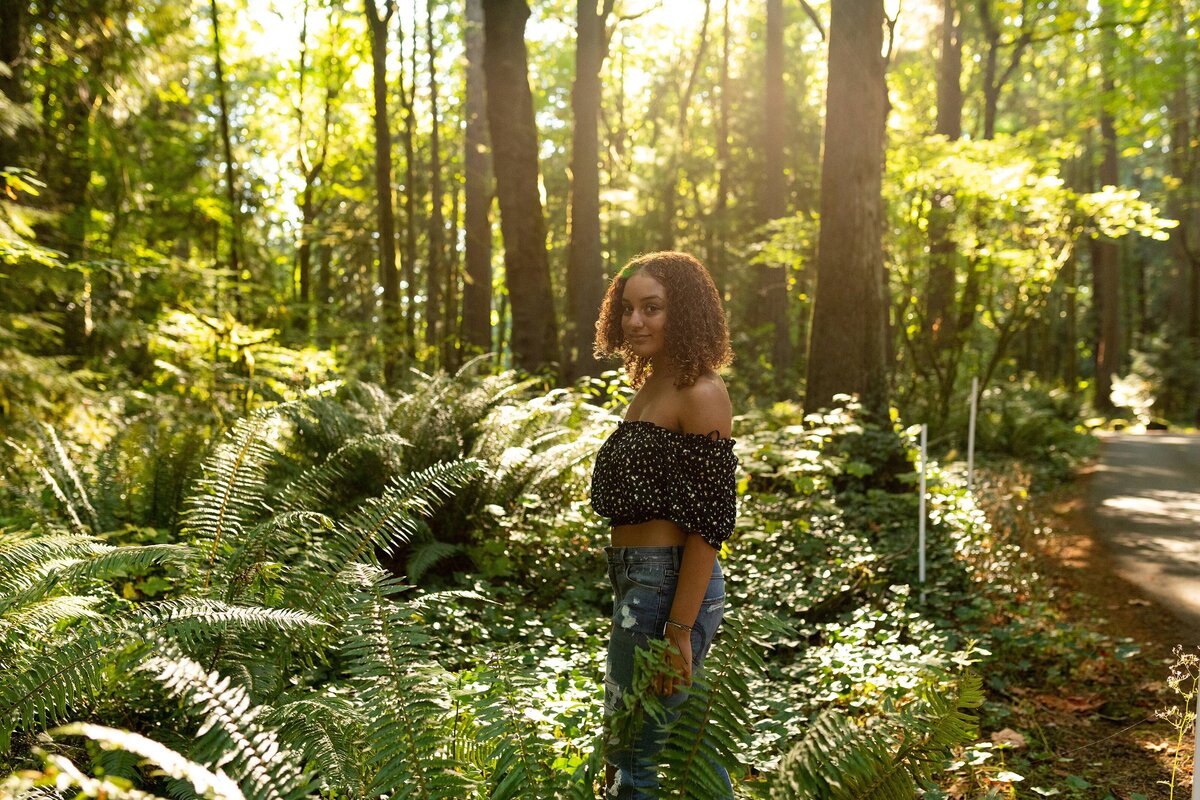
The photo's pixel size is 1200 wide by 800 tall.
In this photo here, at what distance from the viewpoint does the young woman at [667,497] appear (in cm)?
267

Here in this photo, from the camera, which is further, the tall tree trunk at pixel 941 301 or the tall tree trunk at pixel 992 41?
the tall tree trunk at pixel 992 41

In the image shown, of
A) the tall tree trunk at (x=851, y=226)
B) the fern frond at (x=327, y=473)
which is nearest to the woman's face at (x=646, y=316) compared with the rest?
the fern frond at (x=327, y=473)

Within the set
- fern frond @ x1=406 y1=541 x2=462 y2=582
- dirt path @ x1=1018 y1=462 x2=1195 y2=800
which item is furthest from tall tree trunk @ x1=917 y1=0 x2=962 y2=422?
fern frond @ x1=406 y1=541 x2=462 y2=582

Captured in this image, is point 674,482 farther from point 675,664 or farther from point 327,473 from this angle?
point 327,473

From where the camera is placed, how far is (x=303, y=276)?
17.2m

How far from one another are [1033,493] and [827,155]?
486 centimetres

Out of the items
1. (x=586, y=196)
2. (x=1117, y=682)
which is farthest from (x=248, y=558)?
(x=586, y=196)

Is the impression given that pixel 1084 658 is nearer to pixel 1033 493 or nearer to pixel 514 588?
pixel 514 588

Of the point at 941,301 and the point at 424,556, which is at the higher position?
the point at 941,301

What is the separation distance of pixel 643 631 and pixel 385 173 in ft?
36.5

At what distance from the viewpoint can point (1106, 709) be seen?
4668 mm

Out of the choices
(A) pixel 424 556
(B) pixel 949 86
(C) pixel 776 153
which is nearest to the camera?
(A) pixel 424 556

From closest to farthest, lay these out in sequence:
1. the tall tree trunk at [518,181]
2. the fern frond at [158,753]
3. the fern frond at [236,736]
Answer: the fern frond at [158,753] < the fern frond at [236,736] < the tall tree trunk at [518,181]

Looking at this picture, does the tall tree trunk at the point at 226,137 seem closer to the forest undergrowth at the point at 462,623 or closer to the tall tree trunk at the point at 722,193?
the forest undergrowth at the point at 462,623
